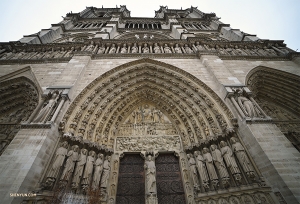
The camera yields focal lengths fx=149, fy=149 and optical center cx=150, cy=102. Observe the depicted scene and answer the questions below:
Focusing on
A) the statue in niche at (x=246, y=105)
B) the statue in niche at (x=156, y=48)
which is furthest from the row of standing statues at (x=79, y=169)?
the statue in niche at (x=156, y=48)

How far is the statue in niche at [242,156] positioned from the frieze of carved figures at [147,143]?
2099 millimetres

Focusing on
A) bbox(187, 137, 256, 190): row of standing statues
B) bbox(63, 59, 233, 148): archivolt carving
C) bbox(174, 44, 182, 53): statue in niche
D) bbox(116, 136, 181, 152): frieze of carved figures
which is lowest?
bbox(187, 137, 256, 190): row of standing statues

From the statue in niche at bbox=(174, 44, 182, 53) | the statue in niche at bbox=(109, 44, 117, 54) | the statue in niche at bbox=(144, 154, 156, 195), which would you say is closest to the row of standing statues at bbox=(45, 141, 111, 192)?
the statue in niche at bbox=(144, 154, 156, 195)

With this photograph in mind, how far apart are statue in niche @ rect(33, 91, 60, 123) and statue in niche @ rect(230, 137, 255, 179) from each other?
229 inches

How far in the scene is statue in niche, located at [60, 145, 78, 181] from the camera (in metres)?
4.00

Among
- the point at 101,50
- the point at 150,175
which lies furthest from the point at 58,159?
the point at 101,50

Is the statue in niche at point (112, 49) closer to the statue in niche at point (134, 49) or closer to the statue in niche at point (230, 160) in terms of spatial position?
the statue in niche at point (134, 49)

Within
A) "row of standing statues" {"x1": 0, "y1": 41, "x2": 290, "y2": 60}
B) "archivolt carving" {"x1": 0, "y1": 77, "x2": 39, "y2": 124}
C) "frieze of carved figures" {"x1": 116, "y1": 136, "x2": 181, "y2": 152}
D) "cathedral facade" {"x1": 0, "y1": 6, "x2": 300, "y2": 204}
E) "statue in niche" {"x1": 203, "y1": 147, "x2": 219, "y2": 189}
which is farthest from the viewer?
"row of standing statues" {"x1": 0, "y1": 41, "x2": 290, "y2": 60}

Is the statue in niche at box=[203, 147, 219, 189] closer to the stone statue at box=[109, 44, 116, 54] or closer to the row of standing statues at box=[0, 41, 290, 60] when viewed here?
the row of standing statues at box=[0, 41, 290, 60]

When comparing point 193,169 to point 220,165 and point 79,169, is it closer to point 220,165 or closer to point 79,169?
point 220,165

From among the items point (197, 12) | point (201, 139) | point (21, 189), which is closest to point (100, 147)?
point (21, 189)

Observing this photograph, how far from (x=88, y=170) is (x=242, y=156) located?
452 centimetres

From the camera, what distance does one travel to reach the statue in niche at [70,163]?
400 cm

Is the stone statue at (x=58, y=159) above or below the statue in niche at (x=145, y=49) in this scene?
below
